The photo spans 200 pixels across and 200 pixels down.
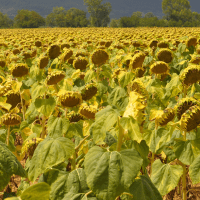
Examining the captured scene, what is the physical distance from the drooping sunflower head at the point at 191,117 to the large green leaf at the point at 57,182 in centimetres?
75

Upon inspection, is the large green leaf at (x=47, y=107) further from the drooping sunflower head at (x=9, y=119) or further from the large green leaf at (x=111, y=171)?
the large green leaf at (x=111, y=171)

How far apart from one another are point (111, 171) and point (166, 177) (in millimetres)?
853

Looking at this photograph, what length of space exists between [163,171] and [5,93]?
5.38 feet

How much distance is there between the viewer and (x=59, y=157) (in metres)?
1.26

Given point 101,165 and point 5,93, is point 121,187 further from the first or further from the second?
point 5,93

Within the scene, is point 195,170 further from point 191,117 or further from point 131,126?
point 131,126

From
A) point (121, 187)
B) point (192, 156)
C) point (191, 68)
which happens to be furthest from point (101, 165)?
→ point (191, 68)

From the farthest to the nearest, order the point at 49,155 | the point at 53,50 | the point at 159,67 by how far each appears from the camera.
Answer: the point at 53,50
the point at 159,67
the point at 49,155

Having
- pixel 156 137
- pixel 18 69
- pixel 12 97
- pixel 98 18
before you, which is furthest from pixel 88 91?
pixel 98 18

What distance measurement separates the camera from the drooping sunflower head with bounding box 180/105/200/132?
1300 millimetres

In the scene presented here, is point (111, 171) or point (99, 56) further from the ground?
point (99, 56)

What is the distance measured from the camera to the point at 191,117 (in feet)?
4.31

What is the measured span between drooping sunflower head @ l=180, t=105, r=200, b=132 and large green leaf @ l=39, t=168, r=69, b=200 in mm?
748

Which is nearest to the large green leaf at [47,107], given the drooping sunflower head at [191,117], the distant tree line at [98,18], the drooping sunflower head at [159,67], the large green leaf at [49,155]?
the large green leaf at [49,155]
